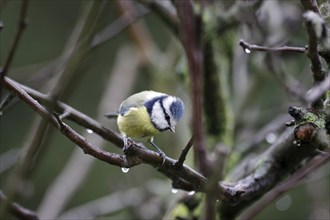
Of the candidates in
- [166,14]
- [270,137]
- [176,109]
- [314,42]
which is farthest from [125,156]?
[166,14]

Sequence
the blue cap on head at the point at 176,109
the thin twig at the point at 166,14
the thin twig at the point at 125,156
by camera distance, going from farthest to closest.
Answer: the thin twig at the point at 166,14 → the blue cap on head at the point at 176,109 → the thin twig at the point at 125,156

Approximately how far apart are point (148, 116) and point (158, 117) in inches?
1.2

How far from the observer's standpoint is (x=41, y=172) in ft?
11.1

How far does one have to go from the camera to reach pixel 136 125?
1498 mm

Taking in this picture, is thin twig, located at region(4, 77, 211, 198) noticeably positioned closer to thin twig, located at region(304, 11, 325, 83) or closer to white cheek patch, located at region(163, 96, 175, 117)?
thin twig, located at region(304, 11, 325, 83)

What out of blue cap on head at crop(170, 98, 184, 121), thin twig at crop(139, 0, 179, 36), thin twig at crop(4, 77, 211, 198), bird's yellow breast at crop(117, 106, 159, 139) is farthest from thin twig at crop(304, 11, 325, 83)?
thin twig at crop(139, 0, 179, 36)

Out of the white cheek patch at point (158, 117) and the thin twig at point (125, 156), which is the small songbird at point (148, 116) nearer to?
the white cheek patch at point (158, 117)

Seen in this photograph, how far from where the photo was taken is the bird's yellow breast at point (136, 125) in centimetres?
150

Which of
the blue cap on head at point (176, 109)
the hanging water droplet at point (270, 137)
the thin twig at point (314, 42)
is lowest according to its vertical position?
the hanging water droplet at point (270, 137)

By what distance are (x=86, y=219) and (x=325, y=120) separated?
3.58ft

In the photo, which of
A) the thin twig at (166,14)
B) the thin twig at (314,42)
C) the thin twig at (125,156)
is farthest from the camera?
the thin twig at (166,14)

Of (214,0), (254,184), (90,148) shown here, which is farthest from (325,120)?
(214,0)

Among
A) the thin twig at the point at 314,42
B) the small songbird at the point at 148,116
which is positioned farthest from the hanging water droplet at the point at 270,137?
the thin twig at the point at 314,42

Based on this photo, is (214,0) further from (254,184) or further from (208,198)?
(208,198)
